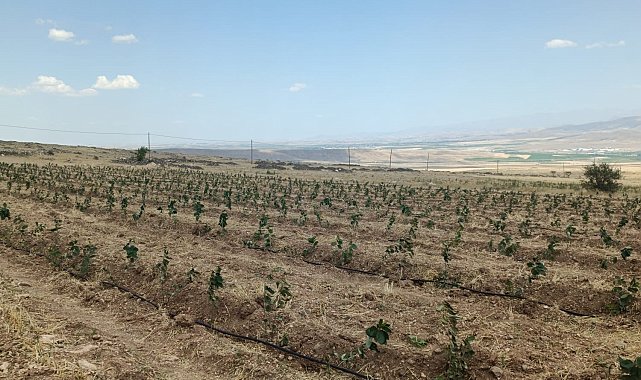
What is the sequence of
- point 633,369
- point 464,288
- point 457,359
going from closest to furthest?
point 633,369, point 457,359, point 464,288

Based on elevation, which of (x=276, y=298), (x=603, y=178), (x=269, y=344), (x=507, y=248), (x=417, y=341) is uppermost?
(x=603, y=178)

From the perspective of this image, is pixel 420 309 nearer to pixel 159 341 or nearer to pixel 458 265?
pixel 458 265

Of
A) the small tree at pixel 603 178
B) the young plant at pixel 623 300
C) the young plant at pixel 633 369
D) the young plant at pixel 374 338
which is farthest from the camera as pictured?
the small tree at pixel 603 178

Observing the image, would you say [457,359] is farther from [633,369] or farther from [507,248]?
[507,248]

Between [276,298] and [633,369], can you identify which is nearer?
[633,369]

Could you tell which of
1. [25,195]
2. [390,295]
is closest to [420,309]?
[390,295]

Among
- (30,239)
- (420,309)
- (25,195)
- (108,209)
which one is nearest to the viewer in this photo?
(420,309)

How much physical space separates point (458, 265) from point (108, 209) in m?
12.5

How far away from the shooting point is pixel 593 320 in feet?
25.1

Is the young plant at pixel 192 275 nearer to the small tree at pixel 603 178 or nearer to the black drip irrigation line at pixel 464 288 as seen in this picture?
the black drip irrigation line at pixel 464 288

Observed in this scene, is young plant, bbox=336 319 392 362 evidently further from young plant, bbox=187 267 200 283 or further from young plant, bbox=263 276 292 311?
young plant, bbox=187 267 200 283

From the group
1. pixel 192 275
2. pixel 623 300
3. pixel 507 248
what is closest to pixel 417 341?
pixel 623 300

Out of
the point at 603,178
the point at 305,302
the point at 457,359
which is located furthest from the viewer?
the point at 603,178

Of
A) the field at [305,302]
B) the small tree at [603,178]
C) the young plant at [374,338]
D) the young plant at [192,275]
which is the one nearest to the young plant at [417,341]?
the field at [305,302]
